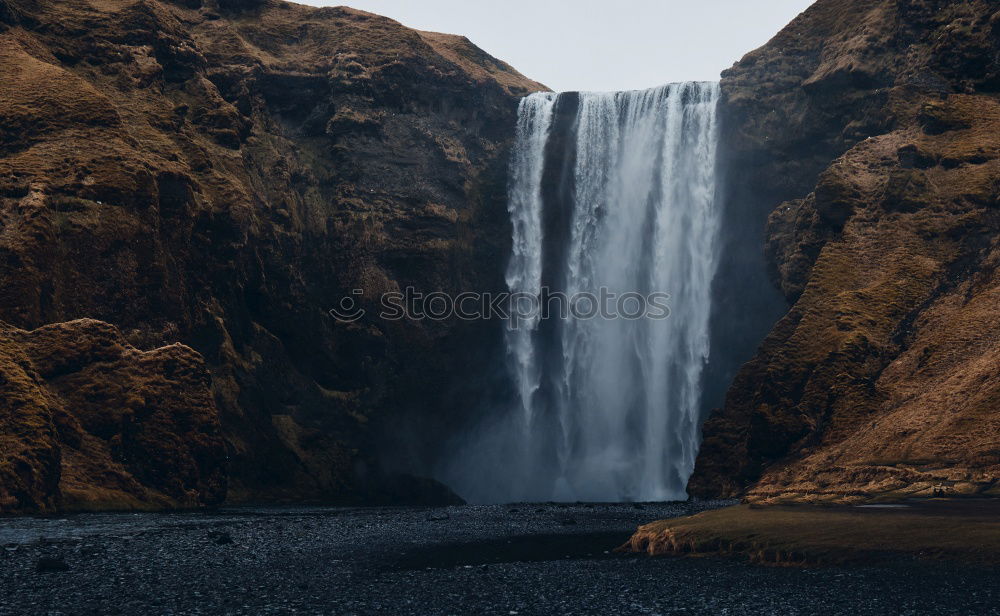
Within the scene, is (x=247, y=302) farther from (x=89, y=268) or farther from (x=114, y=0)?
(x=114, y=0)

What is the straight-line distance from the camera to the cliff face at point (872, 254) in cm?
3669

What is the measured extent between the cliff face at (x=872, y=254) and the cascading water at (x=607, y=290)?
554 cm

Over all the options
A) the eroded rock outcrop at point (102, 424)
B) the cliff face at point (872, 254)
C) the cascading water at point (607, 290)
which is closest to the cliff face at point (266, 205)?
the eroded rock outcrop at point (102, 424)

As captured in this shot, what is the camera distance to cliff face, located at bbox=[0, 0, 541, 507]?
52438 mm

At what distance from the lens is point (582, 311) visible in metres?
73.5

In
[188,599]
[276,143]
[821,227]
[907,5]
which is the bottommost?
[188,599]

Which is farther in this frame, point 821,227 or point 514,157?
point 514,157

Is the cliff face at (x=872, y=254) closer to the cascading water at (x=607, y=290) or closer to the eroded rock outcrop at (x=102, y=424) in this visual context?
the cascading water at (x=607, y=290)

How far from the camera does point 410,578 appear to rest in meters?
21.4

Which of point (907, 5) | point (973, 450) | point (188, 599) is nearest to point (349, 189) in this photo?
point (907, 5)

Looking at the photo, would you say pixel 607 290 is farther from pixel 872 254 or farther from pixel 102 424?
pixel 102 424

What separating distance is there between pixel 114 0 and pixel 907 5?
56.9 metres

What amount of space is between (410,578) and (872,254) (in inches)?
1504

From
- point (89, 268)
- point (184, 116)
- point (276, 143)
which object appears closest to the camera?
point (89, 268)
